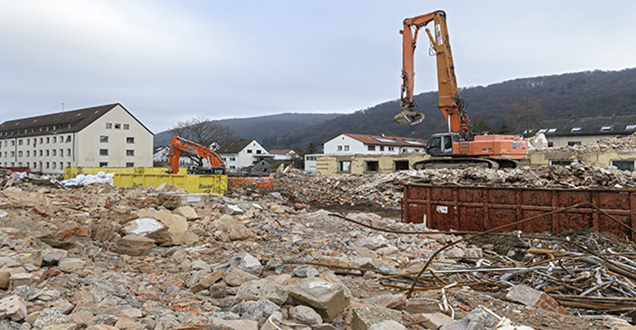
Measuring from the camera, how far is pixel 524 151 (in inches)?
697

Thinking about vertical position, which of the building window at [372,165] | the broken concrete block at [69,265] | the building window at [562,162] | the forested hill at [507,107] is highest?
the forested hill at [507,107]

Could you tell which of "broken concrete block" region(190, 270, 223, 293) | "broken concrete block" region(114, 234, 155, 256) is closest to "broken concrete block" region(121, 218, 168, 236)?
"broken concrete block" region(114, 234, 155, 256)

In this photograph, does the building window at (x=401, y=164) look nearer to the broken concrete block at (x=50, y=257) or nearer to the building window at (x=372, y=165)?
the building window at (x=372, y=165)

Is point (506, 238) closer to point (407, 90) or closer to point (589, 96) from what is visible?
point (407, 90)

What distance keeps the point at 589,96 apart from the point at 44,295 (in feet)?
274

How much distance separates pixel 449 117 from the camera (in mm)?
17297

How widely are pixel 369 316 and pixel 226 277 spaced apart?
1.88 m

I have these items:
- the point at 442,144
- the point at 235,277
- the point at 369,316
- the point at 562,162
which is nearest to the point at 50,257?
the point at 235,277

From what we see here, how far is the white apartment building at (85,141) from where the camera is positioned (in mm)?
45625

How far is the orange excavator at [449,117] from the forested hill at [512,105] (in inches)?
1577

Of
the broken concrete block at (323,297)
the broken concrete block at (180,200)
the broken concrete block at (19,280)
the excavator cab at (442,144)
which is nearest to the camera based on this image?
the broken concrete block at (323,297)

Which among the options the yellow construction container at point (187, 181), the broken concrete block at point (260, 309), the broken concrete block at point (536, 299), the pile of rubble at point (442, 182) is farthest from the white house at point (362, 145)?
the broken concrete block at point (260, 309)

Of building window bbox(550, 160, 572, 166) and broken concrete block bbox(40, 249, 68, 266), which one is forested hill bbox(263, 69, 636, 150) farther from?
broken concrete block bbox(40, 249, 68, 266)

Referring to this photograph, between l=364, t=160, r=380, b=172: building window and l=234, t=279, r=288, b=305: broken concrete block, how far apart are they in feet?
86.2
